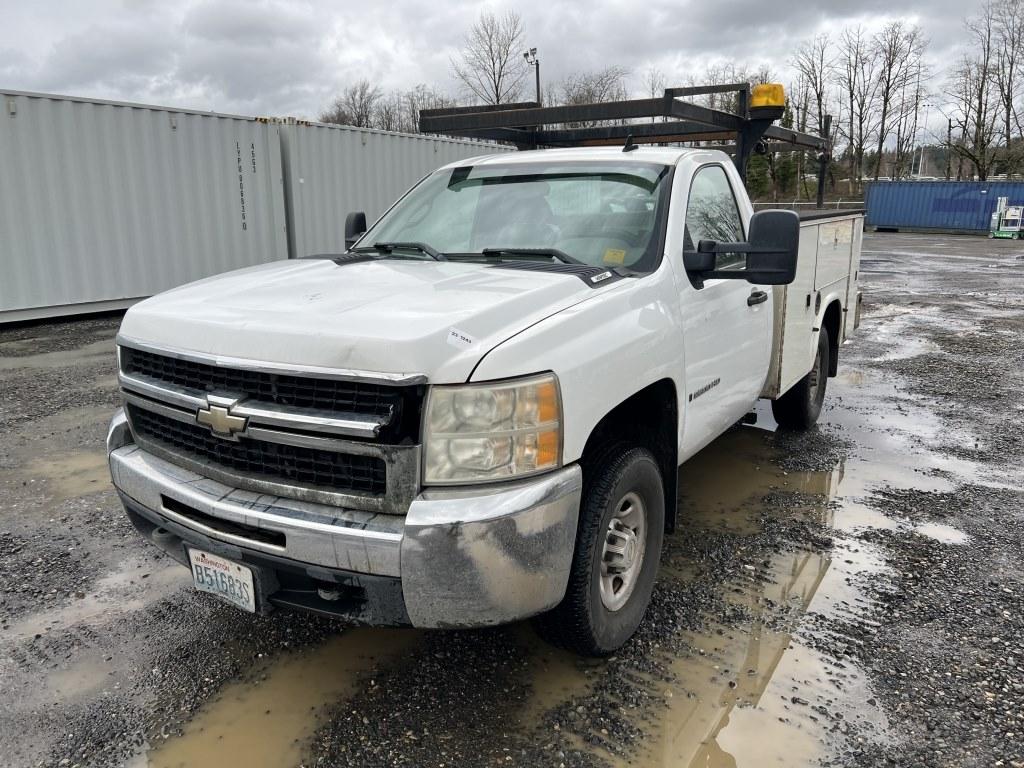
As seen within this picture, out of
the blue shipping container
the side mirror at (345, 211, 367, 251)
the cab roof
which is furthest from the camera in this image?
the blue shipping container

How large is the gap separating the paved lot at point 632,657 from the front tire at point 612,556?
0.21 meters

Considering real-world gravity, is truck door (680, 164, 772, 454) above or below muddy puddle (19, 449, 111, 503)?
above

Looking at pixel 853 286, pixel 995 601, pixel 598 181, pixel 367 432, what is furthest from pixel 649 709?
pixel 853 286

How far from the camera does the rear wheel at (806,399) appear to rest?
560 centimetres

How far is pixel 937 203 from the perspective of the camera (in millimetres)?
33094

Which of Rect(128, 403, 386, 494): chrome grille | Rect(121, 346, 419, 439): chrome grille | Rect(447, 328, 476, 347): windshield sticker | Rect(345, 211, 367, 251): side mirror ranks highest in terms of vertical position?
Rect(345, 211, 367, 251): side mirror

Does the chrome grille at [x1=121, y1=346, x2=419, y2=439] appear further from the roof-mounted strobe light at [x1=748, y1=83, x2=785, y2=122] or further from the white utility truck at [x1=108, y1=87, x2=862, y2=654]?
the roof-mounted strobe light at [x1=748, y1=83, x2=785, y2=122]

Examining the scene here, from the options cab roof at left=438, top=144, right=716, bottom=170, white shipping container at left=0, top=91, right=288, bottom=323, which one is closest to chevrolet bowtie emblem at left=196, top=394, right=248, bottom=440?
cab roof at left=438, top=144, right=716, bottom=170

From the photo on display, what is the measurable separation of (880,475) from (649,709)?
3046mm

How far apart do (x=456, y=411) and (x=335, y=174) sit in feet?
40.3

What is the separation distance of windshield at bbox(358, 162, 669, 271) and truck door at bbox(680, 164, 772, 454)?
0.25m

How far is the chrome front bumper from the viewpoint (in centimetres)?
218

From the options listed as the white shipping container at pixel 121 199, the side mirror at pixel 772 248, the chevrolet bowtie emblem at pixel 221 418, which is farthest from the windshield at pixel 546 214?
the white shipping container at pixel 121 199

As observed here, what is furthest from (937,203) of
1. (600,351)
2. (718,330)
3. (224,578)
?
(224,578)
